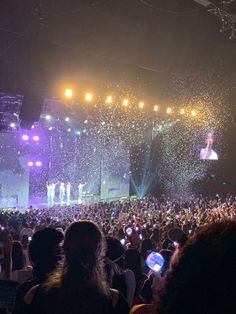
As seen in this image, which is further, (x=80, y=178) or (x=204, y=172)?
(x=80, y=178)

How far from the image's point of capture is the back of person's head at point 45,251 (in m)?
2.83

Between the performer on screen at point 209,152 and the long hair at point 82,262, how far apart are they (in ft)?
69.1

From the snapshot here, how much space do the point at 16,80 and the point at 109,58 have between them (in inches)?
140

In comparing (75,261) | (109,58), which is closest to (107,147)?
(109,58)

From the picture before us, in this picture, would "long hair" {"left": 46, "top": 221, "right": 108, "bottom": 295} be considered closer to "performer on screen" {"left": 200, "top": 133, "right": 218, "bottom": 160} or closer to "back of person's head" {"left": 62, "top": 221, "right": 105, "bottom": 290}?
"back of person's head" {"left": 62, "top": 221, "right": 105, "bottom": 290}

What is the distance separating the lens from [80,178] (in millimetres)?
33969

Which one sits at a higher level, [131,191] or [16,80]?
[16,80]

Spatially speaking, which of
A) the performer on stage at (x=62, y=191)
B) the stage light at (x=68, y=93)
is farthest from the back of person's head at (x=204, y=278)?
the performer on stage at (x=62, y=191)

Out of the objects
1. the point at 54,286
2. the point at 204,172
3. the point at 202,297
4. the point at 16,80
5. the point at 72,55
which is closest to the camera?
the point at 202,297

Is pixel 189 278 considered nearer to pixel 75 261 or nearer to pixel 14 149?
pixel 75 261

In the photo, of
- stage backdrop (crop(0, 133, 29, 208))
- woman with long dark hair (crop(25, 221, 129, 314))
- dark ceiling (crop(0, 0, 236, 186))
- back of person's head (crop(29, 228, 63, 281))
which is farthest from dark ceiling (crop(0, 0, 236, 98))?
stage backdrop (crop(0, 133, 29, 208))

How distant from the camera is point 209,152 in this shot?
2302 cm

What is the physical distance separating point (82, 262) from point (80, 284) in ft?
0.37

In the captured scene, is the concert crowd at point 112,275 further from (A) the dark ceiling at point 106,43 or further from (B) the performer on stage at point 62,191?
(B) the performer on stage at point 62,191
